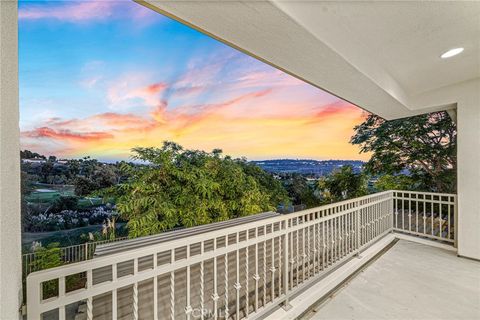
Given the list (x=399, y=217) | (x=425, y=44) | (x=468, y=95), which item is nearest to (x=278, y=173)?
(x=399, y=217)

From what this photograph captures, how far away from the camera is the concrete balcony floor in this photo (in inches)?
72.0

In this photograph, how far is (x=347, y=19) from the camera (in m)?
1.56

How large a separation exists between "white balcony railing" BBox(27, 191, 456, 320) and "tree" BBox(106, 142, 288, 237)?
1.21 metres

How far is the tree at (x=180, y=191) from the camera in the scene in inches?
141

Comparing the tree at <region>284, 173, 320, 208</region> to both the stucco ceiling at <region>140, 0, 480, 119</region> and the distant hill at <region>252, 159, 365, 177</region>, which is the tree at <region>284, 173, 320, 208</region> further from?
the stucco ceiling at <region>140, 0, 480, 119</region>

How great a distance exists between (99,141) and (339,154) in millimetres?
6302

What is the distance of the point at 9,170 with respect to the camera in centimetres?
73

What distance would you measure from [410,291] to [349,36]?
8.74 feet

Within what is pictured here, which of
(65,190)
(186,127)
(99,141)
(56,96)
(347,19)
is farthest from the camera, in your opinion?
(186,127)

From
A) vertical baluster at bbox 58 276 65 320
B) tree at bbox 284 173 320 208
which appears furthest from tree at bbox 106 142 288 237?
vertical baluster at bbox 58 276 65 320

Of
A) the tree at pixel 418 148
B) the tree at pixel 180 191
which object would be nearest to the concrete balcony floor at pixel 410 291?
the tree at pixel 180 191

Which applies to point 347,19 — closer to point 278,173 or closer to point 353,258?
point 353,258

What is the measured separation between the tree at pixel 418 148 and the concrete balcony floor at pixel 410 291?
3181mm

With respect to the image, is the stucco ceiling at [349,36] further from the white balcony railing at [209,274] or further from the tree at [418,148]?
the tree at [418,148]
